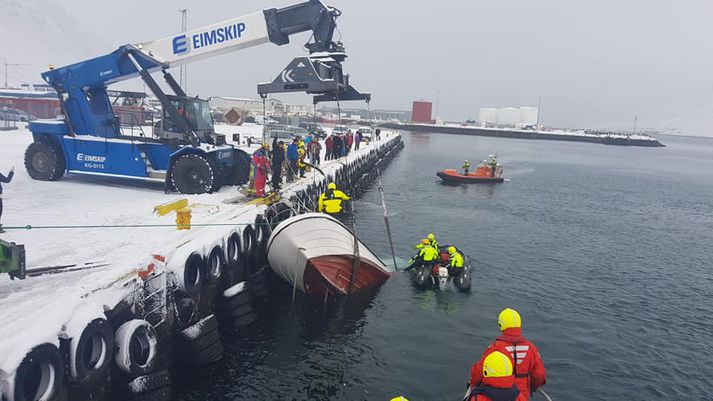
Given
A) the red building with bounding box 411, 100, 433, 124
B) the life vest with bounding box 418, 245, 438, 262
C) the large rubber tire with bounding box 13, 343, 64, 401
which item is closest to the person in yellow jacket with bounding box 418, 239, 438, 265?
the life vest with bounding box 418, 245, 438, 262

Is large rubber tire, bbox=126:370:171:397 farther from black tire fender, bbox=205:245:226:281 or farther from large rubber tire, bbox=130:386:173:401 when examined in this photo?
black tire fender, bbox=205:245:226:281

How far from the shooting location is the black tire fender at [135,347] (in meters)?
6.37

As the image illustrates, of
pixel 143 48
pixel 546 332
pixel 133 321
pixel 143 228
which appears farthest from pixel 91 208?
pixel 546 332

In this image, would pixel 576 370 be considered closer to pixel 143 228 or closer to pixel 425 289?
pixel 425 289

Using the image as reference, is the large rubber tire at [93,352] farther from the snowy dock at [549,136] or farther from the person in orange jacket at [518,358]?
the snowy dock at [549,136]

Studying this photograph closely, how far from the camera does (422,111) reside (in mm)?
174250

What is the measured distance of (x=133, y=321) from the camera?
6684 mm

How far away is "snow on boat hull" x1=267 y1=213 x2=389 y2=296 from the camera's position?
11.3m

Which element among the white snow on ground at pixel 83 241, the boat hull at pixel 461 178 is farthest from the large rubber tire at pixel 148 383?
the boat hull at pixel 461 178

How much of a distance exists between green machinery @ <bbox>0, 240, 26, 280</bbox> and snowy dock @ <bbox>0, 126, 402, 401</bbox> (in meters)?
0.30

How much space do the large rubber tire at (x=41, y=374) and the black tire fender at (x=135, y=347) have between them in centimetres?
102

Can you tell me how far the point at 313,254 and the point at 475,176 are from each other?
27.5 metres

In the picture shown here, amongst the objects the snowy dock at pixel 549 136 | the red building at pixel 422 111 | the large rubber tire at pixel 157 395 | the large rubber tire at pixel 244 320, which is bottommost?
the large rubber tire at pixel 244 320

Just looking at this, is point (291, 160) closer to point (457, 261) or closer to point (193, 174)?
point (193, 174)
